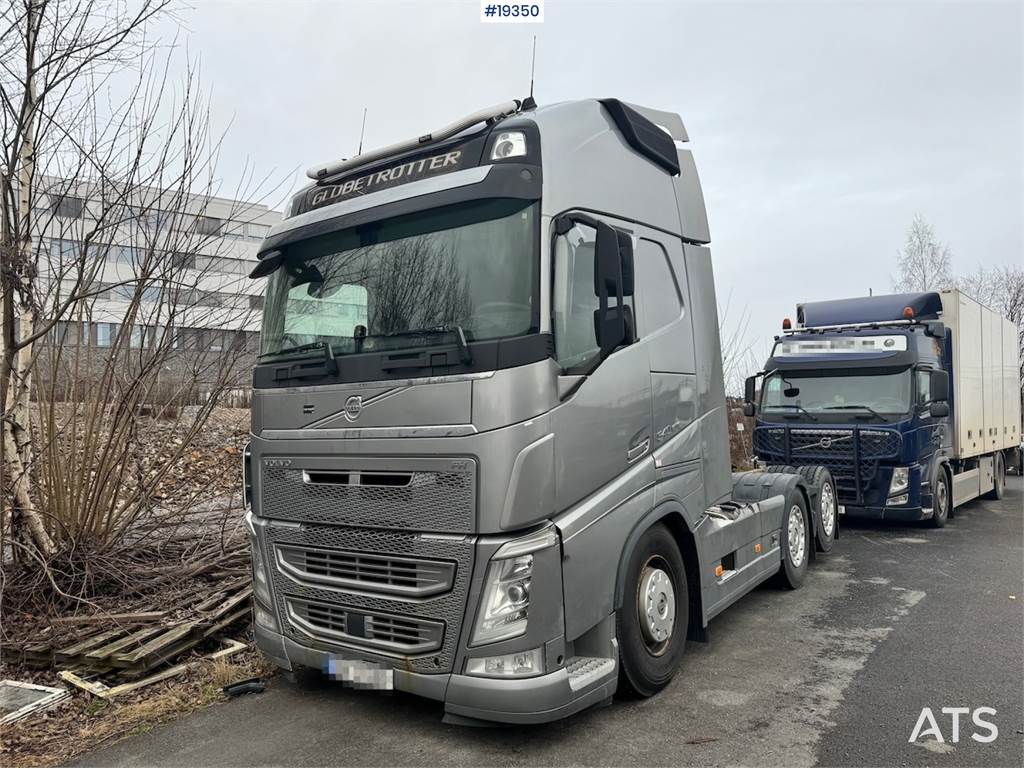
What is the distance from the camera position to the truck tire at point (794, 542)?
22.0 ft

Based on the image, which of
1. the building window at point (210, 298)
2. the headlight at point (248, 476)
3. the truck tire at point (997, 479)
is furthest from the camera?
the truck tire at point (997, 479)

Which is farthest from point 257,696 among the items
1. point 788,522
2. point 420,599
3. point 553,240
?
point 788,522

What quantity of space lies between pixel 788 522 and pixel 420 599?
4332 mm

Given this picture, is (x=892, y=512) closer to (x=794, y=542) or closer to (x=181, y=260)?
(x=794, y=542)

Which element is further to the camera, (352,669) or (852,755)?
(352,669)

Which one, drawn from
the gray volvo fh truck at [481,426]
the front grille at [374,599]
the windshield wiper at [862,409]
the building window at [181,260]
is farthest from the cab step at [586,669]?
the windshield wiper at [862,409]

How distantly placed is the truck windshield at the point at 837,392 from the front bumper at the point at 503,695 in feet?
23.8

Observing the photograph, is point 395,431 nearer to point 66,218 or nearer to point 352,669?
point 352,669

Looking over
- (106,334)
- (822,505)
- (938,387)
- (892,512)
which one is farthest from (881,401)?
(106,334)

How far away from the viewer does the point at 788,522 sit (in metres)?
6.81

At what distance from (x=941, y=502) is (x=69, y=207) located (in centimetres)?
1082

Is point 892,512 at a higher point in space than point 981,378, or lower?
lower

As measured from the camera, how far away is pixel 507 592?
3547 mm

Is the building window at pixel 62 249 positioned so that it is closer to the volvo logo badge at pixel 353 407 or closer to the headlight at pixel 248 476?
the headlight at pixel 248 476
